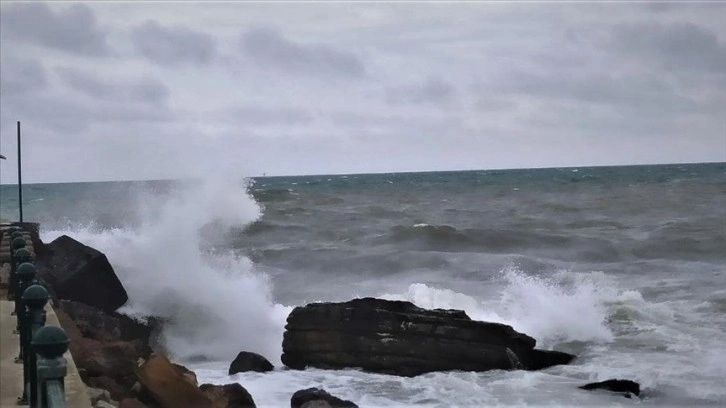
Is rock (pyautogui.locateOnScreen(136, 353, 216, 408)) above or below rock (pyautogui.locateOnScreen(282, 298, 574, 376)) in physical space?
above

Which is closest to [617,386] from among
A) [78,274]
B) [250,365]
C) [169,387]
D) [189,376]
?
[250,365]

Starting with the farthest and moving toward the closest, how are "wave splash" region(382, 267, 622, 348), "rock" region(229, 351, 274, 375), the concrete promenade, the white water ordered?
"wave splash" region(382, 267, 622, 348) → "rock" region(229, 351, 274, 375) → the white water → the concrete promenade

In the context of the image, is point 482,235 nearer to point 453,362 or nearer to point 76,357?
point 453,362

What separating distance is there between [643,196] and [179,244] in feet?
119

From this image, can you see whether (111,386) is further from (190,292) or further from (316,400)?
(190,292)

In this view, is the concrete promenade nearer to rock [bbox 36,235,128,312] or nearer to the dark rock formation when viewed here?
the dark rock formation

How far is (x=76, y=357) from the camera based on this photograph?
7320 millimetres

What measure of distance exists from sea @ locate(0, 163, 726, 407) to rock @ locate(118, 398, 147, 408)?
2360 mm

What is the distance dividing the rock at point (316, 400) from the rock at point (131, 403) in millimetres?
1648

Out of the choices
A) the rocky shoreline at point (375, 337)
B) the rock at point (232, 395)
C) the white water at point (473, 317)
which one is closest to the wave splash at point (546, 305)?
the white water at point (473, 317)

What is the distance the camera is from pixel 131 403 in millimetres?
6422

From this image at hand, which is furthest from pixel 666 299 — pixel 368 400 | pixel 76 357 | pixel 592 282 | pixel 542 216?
pixel 542 216

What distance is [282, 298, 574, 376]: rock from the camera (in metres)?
10.3

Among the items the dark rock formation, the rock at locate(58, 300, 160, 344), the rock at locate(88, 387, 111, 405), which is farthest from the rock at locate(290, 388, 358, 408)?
the rock at locate(58, 300, 160, 344)
